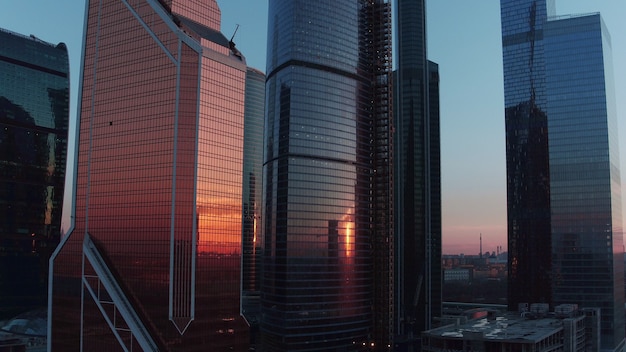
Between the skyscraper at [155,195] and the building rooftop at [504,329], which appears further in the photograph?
the building rooftop at [504,329]

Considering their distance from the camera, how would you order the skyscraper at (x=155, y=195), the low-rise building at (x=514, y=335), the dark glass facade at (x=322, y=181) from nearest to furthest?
the low-rise building at (x=514, y=335) → the skyscraper at (x=155, y=195) → the dark glass facade at (x=322, y=181)

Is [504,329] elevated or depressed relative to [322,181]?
depressed

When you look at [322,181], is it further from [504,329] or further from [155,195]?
[504,329]

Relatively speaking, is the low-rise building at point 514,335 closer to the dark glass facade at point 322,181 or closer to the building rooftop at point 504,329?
the building rooftop at point 504,329

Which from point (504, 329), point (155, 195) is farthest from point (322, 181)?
point (504, 329)

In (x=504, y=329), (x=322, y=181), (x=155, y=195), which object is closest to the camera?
(x=155, y=195)

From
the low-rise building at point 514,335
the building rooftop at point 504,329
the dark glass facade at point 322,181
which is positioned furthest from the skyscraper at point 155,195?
the building rooftop at point 504,329
